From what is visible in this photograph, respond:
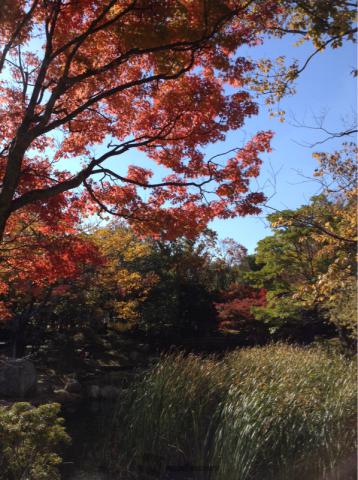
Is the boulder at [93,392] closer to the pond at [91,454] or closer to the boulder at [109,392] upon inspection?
the boulder at [109,392]

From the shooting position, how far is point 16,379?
1141 cm

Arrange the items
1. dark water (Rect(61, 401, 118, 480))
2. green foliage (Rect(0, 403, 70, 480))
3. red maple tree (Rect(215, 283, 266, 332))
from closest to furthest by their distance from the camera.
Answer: green foliage (Rect(0, 403, 70, 480)) → dark water (Rect(61, 401, 118, 480)) → red maple tree (Rect(215, 283, 266, 332))

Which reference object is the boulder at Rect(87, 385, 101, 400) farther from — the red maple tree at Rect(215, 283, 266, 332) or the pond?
the red maple tree at Rect(215, 283, 266, 332)

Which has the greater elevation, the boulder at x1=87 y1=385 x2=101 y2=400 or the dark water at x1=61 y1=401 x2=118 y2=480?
the boulder at x1=87 y1=385 x2=101 y2=400

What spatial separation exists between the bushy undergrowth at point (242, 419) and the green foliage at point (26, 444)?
6.68 ft

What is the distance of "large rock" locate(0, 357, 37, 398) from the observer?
37.1ft

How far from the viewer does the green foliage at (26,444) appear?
467 centimetres

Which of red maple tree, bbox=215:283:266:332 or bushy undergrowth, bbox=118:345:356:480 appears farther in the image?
red maple tree, bbox=215:283:266:332

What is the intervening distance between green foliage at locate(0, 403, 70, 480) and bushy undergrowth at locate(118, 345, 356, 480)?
80.1 inches

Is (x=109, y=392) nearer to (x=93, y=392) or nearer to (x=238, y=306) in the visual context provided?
(x=93, y=392)

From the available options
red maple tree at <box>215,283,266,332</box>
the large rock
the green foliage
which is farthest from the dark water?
Result: red maple tree at <box>215,283,266,332</box>

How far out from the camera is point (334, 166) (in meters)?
6.30

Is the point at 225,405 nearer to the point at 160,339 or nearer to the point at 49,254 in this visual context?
the point at 49,254

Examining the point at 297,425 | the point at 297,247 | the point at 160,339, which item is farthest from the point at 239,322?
the point at 297,425
